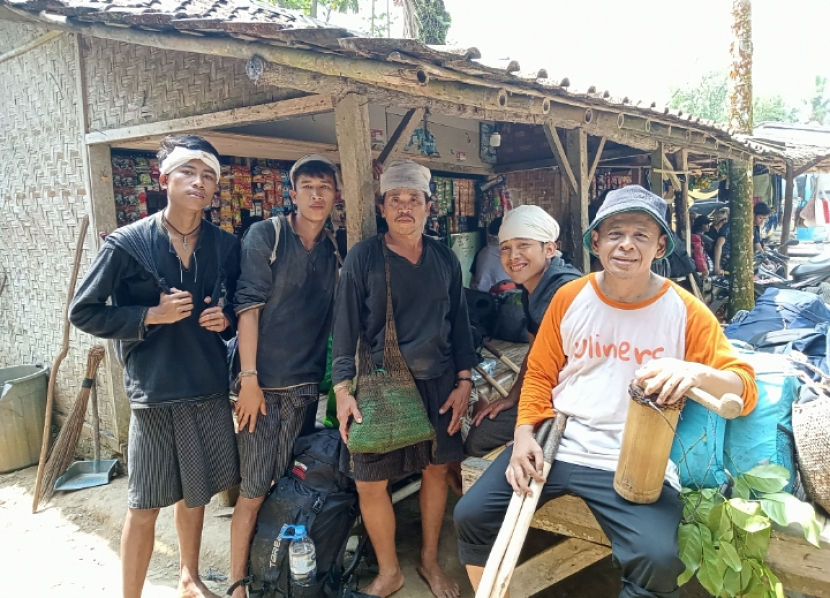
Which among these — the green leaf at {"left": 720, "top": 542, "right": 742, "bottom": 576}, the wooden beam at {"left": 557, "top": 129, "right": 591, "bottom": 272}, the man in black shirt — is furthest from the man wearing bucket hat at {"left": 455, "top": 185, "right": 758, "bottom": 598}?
the wooden beam at {"left": 557, "top": 129, "right": 591, "bottom": 272}

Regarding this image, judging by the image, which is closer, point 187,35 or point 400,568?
point 187,35

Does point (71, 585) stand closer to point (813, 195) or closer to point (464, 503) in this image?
point (464, 503)

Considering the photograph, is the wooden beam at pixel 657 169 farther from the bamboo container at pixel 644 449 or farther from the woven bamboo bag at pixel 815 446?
the bamboo container at pixel 644 449

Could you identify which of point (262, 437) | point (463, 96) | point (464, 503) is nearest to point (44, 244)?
point (262, 437)

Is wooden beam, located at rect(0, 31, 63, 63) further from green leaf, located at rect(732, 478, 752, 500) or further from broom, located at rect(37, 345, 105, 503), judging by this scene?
green leaf, located at rect(732, 478, 752, 500)

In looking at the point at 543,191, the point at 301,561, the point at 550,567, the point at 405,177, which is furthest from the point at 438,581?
the point at 543,191

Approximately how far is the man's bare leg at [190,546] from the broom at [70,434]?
2196 mm

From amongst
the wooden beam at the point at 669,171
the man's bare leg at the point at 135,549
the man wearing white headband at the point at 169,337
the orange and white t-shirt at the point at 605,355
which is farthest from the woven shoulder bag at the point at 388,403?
the wooden beam at the point at 669,171

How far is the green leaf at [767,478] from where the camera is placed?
76.3 inches

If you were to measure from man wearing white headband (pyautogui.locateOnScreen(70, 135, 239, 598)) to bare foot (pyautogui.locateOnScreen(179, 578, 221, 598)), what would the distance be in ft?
0.87

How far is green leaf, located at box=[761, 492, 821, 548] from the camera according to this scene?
1.85 m

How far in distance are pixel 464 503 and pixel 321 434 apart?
3.32ft

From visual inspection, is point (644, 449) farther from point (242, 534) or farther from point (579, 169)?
point (579, 169)

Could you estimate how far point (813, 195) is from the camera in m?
17.7
